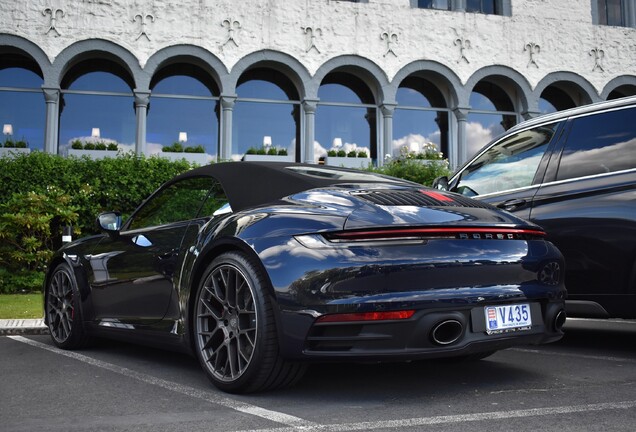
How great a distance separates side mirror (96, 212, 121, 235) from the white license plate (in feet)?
9.34

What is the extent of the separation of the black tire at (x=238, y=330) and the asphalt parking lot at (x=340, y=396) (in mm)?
106

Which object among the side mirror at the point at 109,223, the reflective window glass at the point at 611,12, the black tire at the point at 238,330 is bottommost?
the black tire at the point at 238,330

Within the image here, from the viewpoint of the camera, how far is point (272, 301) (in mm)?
3412

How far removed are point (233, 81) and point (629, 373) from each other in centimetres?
1571

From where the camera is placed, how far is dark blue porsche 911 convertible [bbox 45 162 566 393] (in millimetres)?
3248

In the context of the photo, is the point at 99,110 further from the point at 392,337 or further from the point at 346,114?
the point at 392,337

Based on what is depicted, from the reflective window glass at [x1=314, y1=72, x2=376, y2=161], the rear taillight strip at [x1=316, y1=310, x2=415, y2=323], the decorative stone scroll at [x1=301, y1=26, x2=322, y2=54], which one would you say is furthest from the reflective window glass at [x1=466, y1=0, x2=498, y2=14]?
the rear taillight strip at [x1=316, y1=310, x2=415, y2=323]

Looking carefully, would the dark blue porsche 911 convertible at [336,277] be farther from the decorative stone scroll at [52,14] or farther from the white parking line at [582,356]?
the decorative stone scroll at [52,14]

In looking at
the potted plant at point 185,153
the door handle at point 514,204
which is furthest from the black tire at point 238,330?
the potted plant at point 185,153

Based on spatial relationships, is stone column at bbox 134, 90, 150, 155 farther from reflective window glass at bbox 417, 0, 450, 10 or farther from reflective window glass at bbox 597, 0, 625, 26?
reflective window glass at bbox 597, 0, 625, 26

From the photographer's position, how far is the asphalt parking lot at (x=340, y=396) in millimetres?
3025

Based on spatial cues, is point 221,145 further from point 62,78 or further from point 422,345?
point 422,345

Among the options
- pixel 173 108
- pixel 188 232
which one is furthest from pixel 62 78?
pixel 188 232

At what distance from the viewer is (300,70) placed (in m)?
19.2
